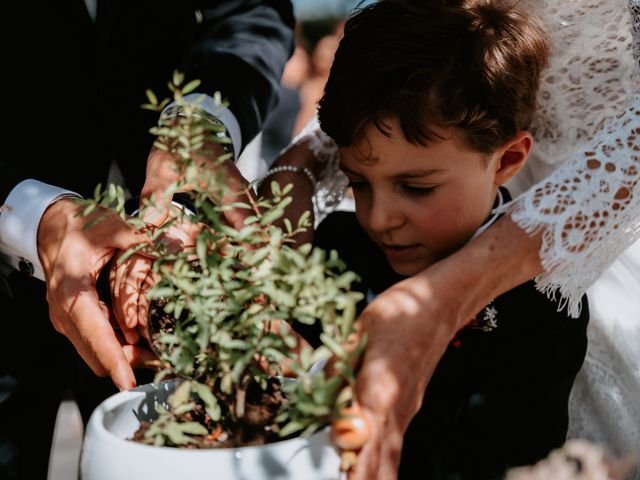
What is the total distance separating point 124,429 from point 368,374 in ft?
1.26

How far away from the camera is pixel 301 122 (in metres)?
5.19

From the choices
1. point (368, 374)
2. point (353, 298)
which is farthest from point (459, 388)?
point (353, 298)

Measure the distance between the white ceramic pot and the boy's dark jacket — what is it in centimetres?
76

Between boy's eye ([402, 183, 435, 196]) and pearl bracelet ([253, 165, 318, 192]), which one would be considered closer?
boy's eye ([402, 183, 435, 196])

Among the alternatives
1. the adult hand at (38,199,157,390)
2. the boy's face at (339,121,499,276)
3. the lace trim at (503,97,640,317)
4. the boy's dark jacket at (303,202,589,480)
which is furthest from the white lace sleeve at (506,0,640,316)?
the adult hand at (38,199,157,390)

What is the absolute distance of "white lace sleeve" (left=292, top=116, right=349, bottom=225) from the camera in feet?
7.42

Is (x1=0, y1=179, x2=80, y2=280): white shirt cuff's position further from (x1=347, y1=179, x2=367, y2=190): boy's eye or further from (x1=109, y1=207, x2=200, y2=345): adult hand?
(x1=347, y1=179, x2=367, y2=190): boy's eye

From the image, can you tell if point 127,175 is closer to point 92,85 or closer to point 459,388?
point 92,85

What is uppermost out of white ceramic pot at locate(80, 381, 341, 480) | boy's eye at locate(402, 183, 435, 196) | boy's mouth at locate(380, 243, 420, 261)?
white ceramic pot at locate(80, 381, 341, 480)

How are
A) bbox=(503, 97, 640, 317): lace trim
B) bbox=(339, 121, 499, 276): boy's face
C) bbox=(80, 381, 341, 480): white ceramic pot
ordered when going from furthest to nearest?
bbox=(339, 121, 499, 276): boy's face
bbox=(503, 97, 640, 317): lace trim
bbox=(80, 381, 341, 480): white ceramic pot

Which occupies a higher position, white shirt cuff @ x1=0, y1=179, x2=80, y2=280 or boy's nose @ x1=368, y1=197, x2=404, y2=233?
white shirt cuff @ x1=0, y1=179, x2=80, y2=280

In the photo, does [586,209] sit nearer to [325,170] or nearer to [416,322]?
[416,322]

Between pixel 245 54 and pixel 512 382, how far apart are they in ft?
3.96

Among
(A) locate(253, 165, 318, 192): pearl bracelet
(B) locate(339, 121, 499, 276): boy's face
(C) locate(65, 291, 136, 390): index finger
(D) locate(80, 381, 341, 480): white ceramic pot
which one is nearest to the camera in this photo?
(D) locate(80, 381, 341, 480): white ceramic pot
